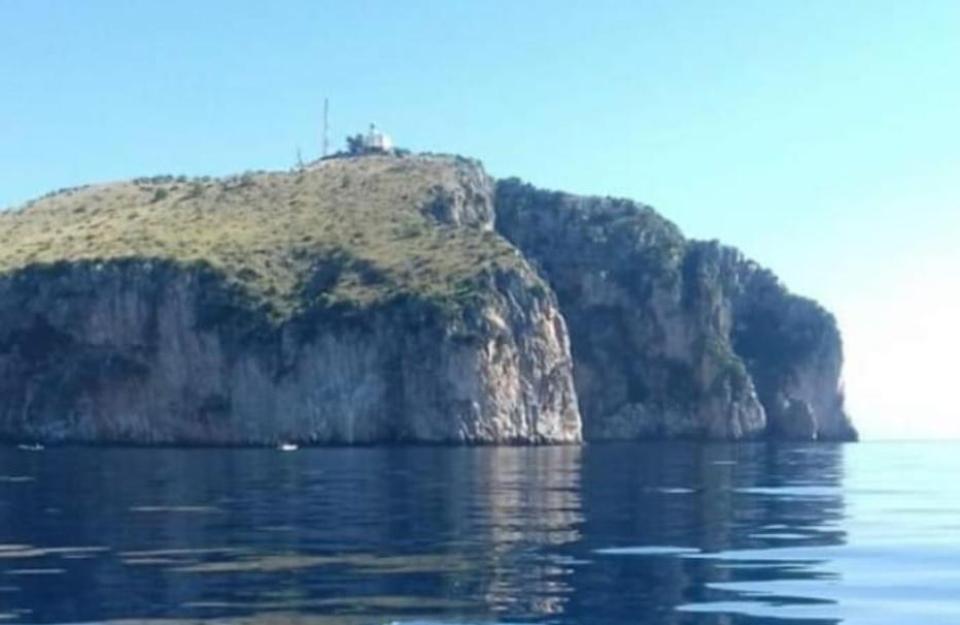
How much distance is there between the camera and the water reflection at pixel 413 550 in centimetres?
2666

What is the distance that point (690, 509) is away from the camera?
5153 centimetres

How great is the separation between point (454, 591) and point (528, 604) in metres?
2.07

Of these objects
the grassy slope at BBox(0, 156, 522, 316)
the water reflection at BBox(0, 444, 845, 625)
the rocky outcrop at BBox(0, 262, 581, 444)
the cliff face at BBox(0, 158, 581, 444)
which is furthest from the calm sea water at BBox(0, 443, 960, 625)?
the grassy slope at BBox(0, 156, 522, 316)

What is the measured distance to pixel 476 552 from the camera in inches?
1409

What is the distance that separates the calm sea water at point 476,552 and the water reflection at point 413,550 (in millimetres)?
95

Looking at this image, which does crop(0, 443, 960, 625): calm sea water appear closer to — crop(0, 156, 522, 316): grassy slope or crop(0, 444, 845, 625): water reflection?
crop(0, 444, 845, 625): water reflection

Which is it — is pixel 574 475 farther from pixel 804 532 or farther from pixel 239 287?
pixel 239 287

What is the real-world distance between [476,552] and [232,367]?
134427 mm

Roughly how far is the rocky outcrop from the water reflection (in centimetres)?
9203

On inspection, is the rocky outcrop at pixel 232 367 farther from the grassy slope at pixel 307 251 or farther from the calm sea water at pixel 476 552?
the calm sea water at pixel 476 552

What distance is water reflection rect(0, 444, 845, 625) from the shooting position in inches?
1049

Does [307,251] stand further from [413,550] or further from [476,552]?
[476,552]

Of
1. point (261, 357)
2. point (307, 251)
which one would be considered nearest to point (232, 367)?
point (261, 357)

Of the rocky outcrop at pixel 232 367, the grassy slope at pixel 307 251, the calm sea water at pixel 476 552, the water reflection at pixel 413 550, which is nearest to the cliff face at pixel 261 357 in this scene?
the rocky outcrop at pixel 232 367
